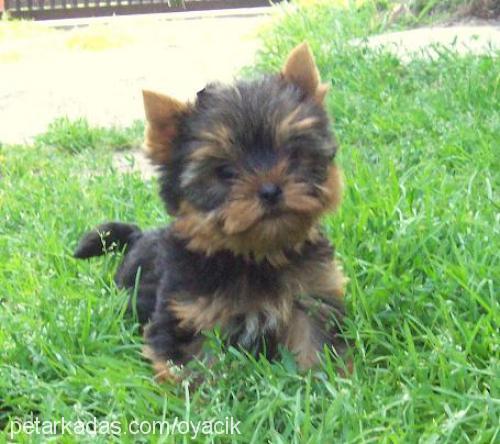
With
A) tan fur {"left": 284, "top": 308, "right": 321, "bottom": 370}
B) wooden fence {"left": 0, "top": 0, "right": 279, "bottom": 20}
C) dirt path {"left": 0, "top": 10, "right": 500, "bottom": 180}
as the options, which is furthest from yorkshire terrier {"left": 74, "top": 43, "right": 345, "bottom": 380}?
wooden fence {"left": 0, "top": 0, "right": 279, "bottom": 20}

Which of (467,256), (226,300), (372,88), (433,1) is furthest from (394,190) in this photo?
(433,1)

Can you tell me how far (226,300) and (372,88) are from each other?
4263 mm

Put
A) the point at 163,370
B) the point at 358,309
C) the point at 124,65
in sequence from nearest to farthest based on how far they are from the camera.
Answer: the point at 163,370 → the point at 358,309 → the point at 124,65

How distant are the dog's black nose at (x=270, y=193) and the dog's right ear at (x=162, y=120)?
0.58 m

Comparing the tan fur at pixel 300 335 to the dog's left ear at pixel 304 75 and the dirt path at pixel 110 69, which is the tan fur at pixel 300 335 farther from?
the dirt path at pixel 110 69

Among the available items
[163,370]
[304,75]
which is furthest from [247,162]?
[163,370]

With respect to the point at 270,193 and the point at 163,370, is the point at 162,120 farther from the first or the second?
the point at 163,370

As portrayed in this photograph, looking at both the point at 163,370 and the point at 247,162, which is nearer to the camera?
the point at 247,162

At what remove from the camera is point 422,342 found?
4.08m

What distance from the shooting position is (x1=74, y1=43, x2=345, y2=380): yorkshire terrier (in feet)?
12.7

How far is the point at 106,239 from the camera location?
5.22 metres

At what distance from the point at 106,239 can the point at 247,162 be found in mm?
1584

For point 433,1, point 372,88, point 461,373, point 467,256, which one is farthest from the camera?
point 433,1

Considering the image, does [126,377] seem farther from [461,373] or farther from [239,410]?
[461,373]
